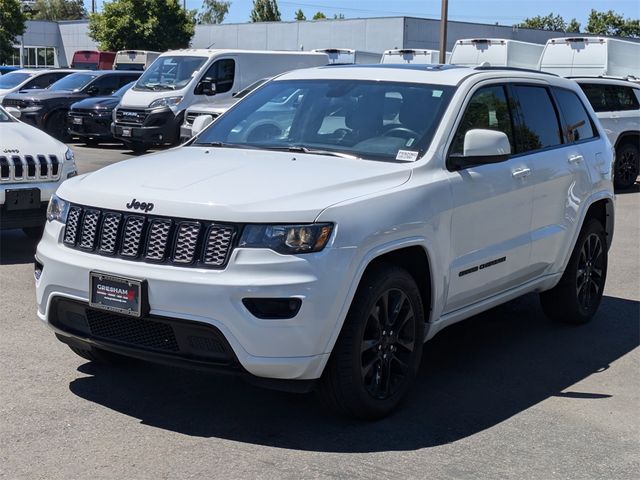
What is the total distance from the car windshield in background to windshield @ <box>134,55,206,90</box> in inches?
530

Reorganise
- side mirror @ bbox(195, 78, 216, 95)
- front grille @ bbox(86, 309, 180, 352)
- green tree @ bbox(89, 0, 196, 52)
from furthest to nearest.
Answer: green tree @ bbox(89, 0, 196, 52)
side mirror @ bbox(195, 78, 216, 95)
front grille @ bbox(86, 309, 180, 352)

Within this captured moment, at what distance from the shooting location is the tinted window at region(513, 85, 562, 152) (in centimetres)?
635

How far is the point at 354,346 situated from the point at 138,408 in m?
1.24

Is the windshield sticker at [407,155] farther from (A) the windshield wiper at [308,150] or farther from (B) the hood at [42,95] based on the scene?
(B) the hood at [42,95]

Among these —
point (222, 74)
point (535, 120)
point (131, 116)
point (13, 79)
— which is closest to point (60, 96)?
point (13, 79)

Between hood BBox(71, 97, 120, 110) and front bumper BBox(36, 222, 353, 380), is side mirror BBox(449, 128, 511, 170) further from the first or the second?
hood BBox(71, 97, 120, 110)

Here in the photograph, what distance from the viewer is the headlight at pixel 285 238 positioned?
4.43 meters

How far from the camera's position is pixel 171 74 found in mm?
19578

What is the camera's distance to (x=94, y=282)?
4684 mm

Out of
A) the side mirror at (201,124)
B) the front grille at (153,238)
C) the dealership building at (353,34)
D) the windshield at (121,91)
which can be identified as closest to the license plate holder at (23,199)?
the side mirror at (201,124)

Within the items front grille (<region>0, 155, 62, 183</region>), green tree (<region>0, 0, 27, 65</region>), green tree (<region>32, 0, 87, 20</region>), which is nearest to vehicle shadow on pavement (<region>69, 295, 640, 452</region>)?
front grille (<region>0, 155, 62, 183</region>)

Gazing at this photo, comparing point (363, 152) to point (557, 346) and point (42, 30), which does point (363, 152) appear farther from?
point (42, 30)

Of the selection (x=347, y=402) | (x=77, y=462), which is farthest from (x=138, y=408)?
(x=347, y=402)

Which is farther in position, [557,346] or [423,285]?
[557,346]
